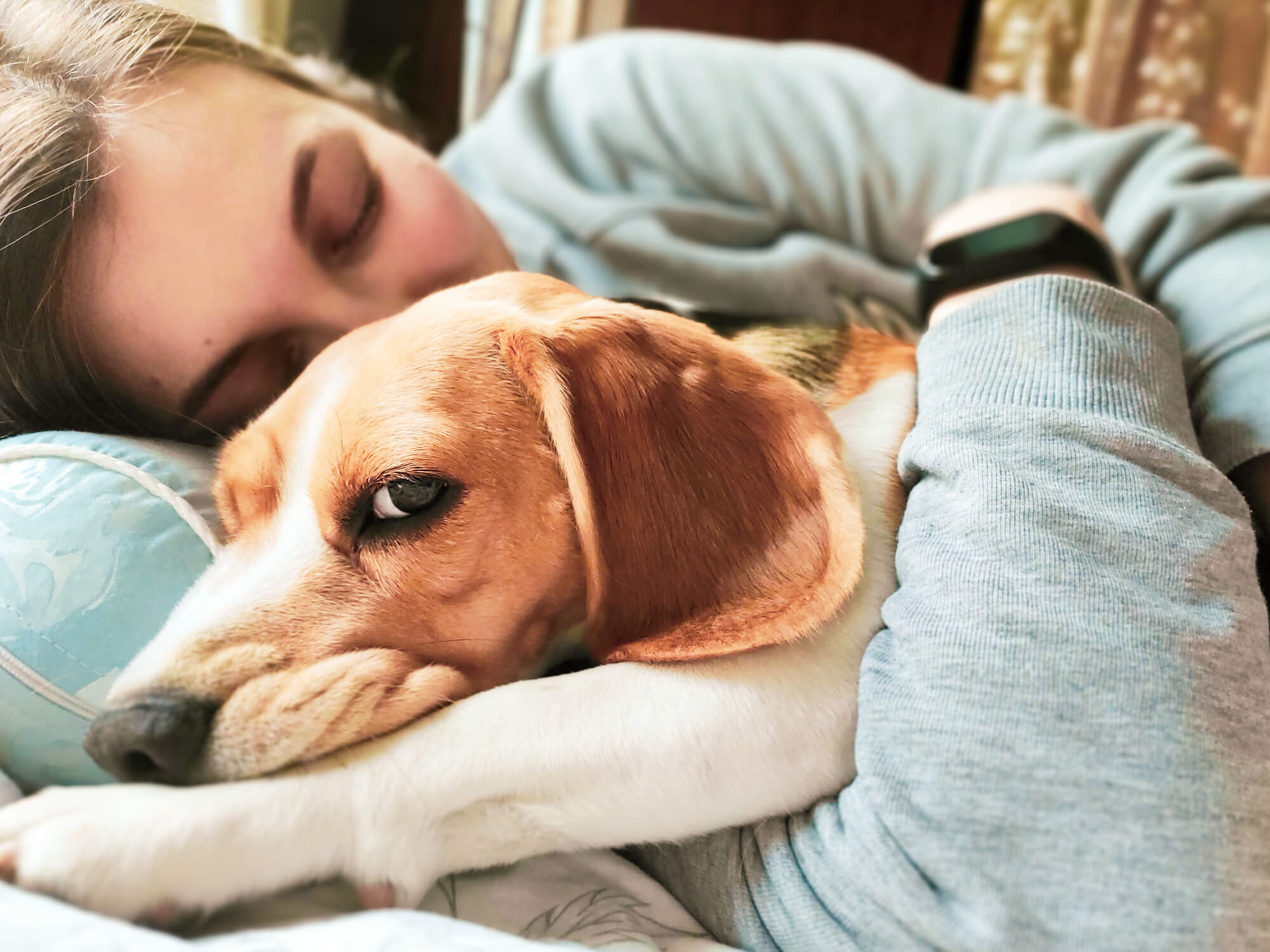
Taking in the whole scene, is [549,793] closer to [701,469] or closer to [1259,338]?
[701,469]

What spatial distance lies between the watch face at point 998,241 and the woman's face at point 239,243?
3.34 ft

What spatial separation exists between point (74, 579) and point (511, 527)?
47cm

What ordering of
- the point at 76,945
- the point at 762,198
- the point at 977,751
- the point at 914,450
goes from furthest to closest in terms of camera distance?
the point at 762,198, the point at 914,450, the point at 977,751, the point at 76,945

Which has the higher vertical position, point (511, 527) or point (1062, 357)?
point (1062, 357)

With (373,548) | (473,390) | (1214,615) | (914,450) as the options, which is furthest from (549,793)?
(1214,615)

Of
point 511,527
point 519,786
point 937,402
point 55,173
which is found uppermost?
point 55,173

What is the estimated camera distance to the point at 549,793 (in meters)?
0.88

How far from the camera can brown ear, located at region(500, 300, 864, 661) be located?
937 millimetres

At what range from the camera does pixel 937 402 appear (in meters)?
1.11

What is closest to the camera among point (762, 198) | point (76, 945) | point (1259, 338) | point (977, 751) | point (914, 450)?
point (76, 945)

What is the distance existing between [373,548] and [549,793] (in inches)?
13.1

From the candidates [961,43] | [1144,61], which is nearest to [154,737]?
[961,43]

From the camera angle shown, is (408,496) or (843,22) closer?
(408,496)

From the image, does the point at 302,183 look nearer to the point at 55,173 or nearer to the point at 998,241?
the point at 55,173
